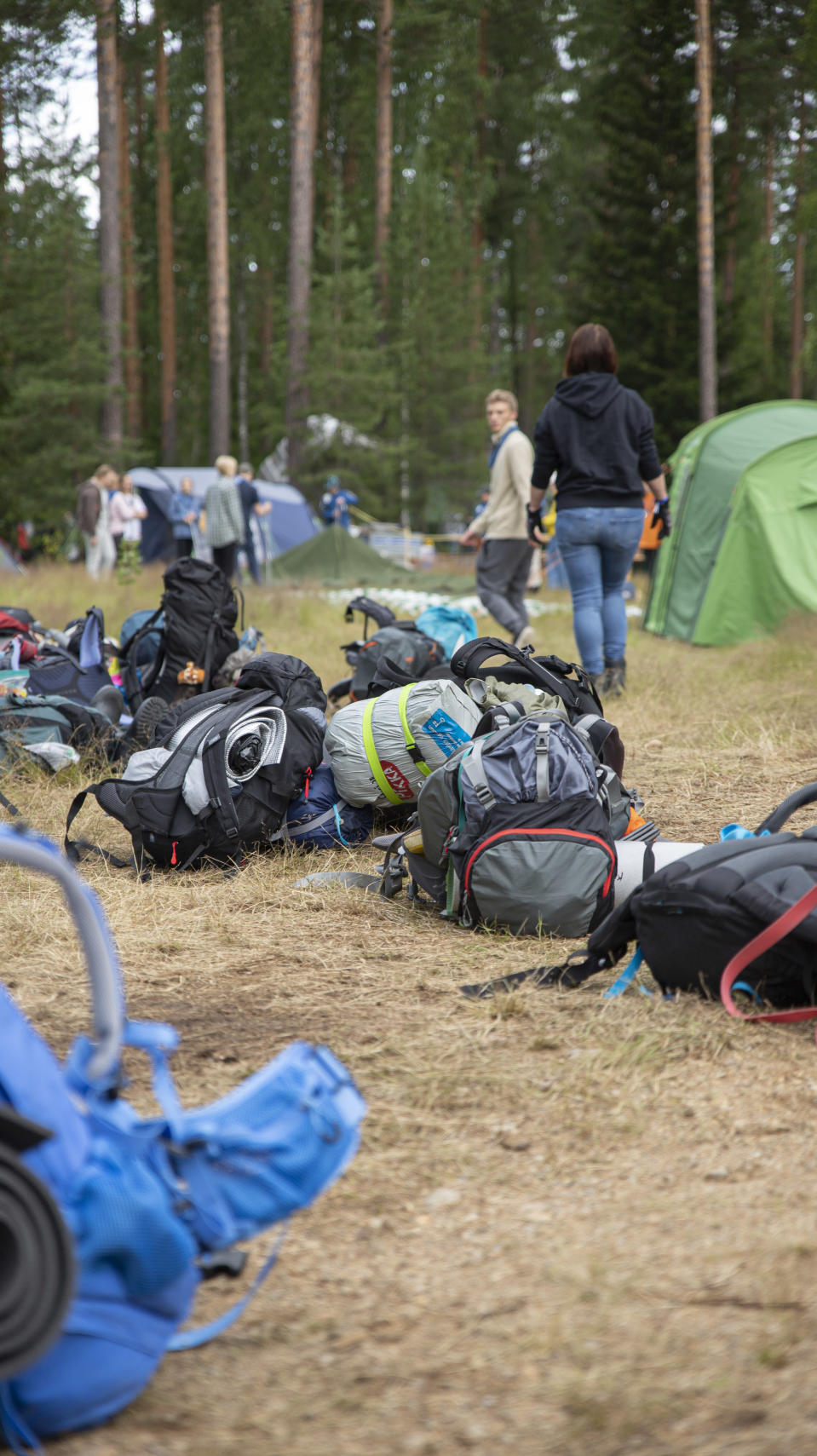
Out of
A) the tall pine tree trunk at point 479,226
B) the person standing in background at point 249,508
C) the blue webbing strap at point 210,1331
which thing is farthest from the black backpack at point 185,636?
the tall pine tree trunk at point 479,226

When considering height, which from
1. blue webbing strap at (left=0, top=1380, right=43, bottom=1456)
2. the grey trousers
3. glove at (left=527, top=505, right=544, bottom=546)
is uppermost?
glove at (left=527, top=505, right=544, bottom=546)

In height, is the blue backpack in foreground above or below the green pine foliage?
below

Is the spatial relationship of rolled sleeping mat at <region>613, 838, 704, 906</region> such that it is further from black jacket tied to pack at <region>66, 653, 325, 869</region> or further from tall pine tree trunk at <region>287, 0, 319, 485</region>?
tall pine tree trunk at <region>287, 0, 319, 485</region>

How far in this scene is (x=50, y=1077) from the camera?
1595 millimetres

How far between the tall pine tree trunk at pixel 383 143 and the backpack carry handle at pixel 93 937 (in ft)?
74.4

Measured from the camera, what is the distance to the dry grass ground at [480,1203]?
162 centimetres

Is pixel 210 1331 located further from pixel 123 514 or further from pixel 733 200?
pixel 733 200

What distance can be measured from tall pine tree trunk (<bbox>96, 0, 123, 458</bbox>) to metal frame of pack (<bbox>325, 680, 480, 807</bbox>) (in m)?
16.6

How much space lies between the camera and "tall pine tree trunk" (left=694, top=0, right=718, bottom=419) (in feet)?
→ 65.7

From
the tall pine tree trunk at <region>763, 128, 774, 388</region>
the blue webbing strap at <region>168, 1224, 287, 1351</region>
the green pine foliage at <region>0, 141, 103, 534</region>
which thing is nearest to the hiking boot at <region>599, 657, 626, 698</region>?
the blue webbing strap at <region>168, 1224, 287, 1351</region>

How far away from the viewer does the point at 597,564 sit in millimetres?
6629

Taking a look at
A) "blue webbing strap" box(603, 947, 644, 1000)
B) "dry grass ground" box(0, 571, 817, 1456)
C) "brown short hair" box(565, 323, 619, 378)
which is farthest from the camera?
"brown short hair" box(565, 323, 619, 378)

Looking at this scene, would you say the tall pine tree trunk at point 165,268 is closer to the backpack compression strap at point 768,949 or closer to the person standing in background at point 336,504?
the person standing in background at point 336,504

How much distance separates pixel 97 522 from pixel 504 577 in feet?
25.6
